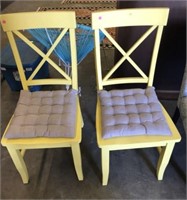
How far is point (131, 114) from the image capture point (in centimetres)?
113

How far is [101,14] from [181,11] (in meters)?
0.71

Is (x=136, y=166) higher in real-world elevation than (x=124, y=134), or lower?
lower

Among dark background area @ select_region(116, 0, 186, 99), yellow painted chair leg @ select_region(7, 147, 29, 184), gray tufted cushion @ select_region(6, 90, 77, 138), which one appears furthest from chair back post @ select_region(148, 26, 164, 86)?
yellow painted chair leg @ select_region(7, 147, 29, 184)

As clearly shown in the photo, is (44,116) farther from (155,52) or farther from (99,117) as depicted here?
(155,52)

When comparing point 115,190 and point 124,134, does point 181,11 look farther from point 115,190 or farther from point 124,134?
point 115,190

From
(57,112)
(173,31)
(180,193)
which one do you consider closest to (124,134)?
(57,112)

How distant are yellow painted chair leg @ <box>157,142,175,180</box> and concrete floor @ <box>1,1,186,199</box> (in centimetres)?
8

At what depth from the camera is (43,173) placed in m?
1.43

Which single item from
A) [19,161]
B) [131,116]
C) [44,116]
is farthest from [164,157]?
[19,161]

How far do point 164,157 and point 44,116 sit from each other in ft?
2.43

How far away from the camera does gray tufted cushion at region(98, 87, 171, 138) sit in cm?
106

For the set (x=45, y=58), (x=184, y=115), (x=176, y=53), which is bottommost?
(x=184, y=115)

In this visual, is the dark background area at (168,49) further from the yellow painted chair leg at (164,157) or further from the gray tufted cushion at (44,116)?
the yellow painted chair leg at (164,157)

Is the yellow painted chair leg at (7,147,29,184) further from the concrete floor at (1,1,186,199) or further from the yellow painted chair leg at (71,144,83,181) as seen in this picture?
the yellow painted chair leg at (71,144,83,181)
